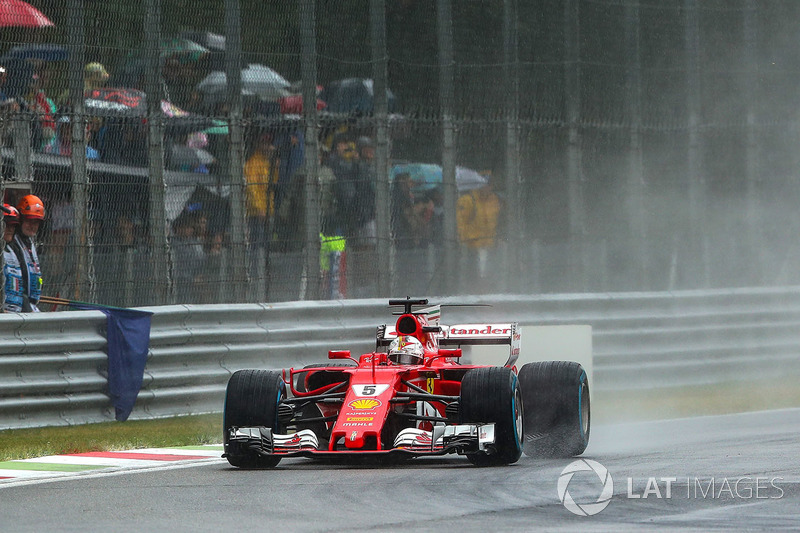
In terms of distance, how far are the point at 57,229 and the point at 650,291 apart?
7.42 meters

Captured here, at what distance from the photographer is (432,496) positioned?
7762 mm

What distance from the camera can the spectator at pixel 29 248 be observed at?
1247cm

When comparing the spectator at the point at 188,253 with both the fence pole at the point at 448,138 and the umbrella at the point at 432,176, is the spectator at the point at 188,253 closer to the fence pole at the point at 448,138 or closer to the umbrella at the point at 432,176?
the umbrella at the point at 432,176

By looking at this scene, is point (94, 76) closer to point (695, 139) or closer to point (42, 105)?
point (42, 105)

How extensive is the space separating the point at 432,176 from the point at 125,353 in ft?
14.4

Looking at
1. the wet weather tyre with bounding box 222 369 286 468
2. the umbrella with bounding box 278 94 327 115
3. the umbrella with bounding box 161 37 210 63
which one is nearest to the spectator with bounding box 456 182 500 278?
the umbrella with bounding box 278 94 327 115

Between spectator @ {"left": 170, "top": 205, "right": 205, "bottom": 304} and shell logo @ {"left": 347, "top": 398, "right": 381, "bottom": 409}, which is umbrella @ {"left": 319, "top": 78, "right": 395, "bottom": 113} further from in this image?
shell logo @ {"left": 347, "top": 398, "right": 381, "bottom": 409}

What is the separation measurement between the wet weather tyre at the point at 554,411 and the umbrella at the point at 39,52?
17.2 feet

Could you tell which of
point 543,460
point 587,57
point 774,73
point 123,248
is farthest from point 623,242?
point 543,460

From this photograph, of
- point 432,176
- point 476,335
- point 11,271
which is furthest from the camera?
point 432,176

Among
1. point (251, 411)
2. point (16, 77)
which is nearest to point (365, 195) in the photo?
point (16, 77)

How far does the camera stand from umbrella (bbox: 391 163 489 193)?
1548cm

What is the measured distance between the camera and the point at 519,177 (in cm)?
1667

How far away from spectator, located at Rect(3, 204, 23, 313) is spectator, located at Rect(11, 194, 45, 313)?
→ 0.04 metres
